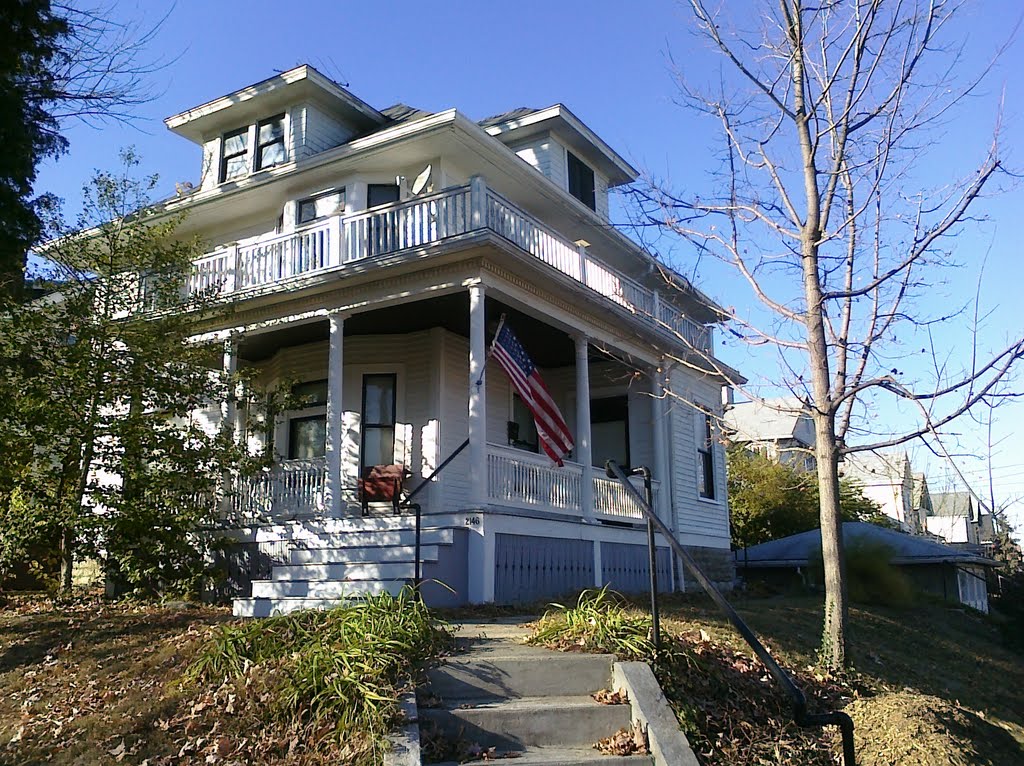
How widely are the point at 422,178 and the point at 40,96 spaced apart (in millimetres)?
6052

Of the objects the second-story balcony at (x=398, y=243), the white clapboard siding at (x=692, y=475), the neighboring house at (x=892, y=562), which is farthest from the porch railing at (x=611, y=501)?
the neighboring house at (x=892, y=562)

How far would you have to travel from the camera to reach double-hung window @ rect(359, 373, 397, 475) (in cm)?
1461

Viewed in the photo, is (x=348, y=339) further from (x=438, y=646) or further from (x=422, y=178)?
(x=438, y=646)

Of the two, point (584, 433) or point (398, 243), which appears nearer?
point (398, 243)

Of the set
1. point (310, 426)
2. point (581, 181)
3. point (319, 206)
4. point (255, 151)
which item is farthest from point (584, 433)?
point (255, 151)

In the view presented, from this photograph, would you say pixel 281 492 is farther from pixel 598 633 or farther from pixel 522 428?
pixel 598 633

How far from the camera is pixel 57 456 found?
1137 centimetres

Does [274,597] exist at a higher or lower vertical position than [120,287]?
lower

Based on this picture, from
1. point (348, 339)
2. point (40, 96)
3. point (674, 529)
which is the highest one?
point (40, 96)

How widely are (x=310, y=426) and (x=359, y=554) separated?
16.3ft

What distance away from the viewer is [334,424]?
12406 millimetres

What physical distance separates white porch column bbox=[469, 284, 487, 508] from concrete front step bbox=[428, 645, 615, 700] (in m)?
4.90

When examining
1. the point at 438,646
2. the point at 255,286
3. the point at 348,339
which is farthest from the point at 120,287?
the point at 438,646

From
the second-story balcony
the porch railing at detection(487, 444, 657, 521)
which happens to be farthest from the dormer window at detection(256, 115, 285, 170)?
the porch railing at detection(487, 444, 657, 521)
